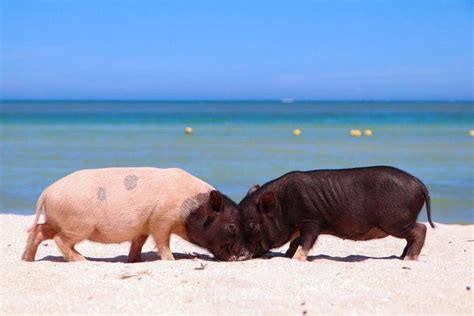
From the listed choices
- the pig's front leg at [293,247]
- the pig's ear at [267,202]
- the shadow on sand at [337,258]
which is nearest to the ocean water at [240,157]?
the shadow on sand at [337,258]

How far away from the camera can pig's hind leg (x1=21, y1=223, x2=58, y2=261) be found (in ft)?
33.0

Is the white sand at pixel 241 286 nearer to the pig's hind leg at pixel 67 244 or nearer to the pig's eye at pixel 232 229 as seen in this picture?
the pig's hind leg at pixel 67 244

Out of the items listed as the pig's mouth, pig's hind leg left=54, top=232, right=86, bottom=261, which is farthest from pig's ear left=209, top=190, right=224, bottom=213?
pig's hind leg left=54, top=232, right=86, bottom=261

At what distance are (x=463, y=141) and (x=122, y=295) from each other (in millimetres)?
36267

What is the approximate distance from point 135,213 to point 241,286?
2274 mm

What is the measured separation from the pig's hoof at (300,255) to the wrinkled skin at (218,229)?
537 mm

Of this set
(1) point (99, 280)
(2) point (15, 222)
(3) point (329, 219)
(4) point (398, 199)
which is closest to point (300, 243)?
(3) point (329, 219)

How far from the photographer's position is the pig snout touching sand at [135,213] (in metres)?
9.78

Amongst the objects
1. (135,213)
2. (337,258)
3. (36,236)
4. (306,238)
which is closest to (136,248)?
(135,213)

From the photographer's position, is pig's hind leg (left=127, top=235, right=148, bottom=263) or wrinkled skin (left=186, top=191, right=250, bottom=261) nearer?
wrinkled skin (left=186, top=191, right=250, bottom=261)

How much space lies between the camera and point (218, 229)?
9898 millimetres

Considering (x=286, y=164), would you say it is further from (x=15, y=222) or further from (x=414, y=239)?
(x=414, y=239)

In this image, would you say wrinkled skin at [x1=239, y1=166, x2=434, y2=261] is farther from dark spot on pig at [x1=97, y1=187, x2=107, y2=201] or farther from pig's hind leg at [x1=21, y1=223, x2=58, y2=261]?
pig's hind leg at [x1=21, y1=223, x2=58, y2=261]

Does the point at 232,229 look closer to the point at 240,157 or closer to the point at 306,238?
the point at 306,238
